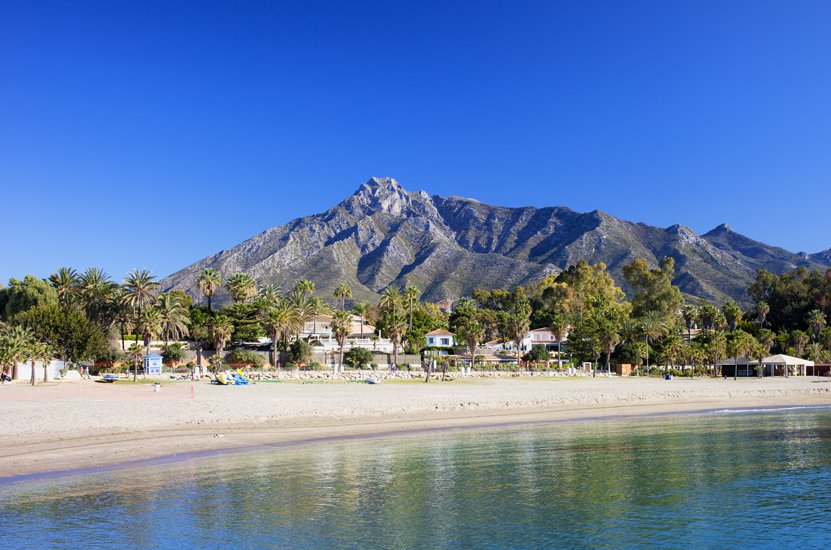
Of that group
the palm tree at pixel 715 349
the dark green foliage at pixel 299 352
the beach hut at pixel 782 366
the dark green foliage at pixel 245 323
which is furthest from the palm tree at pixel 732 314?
the dark green foliage at pixel 245 323

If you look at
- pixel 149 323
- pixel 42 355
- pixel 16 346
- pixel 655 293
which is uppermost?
pixel 655 293

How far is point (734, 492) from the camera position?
18891 mm

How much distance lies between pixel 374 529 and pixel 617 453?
13.2 meters

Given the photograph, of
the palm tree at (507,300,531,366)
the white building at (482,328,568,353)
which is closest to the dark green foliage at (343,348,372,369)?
the palm tree at (507,300,531,366)

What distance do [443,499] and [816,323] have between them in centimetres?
10304

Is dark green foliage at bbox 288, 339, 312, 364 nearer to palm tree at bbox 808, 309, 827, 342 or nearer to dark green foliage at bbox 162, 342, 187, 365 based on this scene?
dark green foliage at bbox 162, 342, 187, 365

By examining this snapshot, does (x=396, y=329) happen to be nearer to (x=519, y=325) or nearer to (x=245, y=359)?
(x=519, y=325)

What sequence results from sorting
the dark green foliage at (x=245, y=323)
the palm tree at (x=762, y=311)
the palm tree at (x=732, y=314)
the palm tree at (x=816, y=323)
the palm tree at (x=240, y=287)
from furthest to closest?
the palm tree at (x=762, y=311), the palm tree at (x=732, y=314), the palm tree at (x=816, y=323), the palm tree at (x=240, y=287), the dark green foliage at (x=245, y=323)

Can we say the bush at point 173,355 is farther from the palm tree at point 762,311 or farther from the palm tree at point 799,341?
the palm tree at point 762,311

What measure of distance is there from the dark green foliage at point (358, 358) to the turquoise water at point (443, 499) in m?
51.1

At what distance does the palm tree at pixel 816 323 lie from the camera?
10144cm

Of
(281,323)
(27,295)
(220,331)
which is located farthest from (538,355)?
(27,295)

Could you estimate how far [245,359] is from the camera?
7356cm

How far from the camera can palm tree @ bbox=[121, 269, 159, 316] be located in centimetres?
7369
